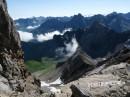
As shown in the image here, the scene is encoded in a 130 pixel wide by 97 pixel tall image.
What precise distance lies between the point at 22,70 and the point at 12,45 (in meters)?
3.65

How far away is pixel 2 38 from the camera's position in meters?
45.0

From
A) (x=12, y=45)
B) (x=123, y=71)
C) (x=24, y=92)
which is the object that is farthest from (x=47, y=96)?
(x=123, y=71)

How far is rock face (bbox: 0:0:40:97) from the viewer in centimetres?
4100

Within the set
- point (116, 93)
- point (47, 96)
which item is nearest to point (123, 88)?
point (116, 93)

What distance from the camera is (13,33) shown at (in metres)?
46.9

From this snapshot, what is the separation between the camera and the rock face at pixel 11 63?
4100 centimetres

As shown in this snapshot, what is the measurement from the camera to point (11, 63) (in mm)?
44000

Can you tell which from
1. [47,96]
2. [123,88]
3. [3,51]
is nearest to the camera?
[123,88]

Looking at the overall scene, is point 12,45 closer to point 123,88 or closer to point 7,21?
point 7,21

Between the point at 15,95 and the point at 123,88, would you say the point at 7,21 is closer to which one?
the point at 15,95

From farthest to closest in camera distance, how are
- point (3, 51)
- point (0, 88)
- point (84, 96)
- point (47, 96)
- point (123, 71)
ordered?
point (123, 71)
point (3, 51)
point (47, 96)
point (0, 88)
point (84, 96)

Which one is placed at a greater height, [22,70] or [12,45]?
[12,45]

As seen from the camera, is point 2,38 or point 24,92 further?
point 2,38

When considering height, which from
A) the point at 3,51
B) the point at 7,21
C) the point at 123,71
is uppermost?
the point at 7,21
